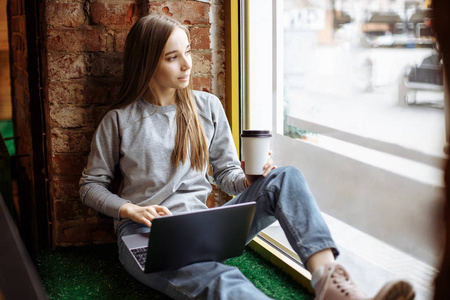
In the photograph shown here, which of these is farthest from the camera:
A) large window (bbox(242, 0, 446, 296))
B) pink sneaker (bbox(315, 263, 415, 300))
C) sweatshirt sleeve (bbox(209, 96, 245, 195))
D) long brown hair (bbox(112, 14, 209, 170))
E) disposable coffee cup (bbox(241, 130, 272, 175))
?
sweatshirt sleeve (bbox(209, 96, 245, 195))

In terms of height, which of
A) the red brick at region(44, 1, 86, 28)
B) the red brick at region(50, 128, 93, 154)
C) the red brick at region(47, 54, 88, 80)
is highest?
the red brick at region(44, 1, 86, 28)

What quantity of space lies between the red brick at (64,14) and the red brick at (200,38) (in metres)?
0.41

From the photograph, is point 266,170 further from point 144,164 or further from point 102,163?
point 102,163

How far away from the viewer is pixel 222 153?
1.75 meters

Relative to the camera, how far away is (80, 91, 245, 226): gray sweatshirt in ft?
5.31

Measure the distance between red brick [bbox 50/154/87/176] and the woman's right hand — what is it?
18.1 inches

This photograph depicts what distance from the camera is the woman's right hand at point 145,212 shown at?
4.65 ft

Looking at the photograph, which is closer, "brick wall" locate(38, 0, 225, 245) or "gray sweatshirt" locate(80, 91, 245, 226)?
"gray sweatshirt" locate(80, 91, 245, 226)

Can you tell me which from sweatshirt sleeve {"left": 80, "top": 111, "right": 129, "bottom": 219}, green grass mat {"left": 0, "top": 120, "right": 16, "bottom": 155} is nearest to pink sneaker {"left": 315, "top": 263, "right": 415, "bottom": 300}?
sweatshirt sleeve {"left": 80, "top": 111, "right": 129, "bottom": 219}

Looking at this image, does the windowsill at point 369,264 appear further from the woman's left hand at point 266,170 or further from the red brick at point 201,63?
the red brick at point 201,63

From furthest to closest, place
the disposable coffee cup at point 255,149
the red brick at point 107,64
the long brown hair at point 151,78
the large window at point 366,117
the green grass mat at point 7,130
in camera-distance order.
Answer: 1. the green grass mat at point 7,130
2. the red brick at point 107,64
3. the long brown hair at point 151,78
4. the disposable coffee cup at point 255,149
5. the large window at point 366,117

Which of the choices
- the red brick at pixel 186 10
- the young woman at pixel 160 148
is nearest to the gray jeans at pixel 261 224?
the young woman at pixel 160 148

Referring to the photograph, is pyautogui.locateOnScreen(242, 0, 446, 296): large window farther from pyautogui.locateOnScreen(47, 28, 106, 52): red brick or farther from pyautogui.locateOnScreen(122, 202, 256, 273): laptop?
pyautogui.locateOnScreen(47, 28, 106, 52): red brick

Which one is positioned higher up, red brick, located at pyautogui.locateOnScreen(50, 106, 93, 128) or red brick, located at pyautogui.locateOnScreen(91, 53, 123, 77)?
red brick, located at pyautogui.locateOnScreen(91, 53, 123, 77)
